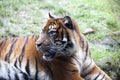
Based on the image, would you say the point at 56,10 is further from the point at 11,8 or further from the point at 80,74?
the point at 80,74

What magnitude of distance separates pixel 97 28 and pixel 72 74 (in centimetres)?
257

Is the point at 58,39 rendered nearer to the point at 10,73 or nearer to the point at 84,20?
the point at 10,73

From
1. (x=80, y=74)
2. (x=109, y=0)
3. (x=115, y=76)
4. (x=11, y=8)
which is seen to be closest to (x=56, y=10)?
(x=11, y=8)

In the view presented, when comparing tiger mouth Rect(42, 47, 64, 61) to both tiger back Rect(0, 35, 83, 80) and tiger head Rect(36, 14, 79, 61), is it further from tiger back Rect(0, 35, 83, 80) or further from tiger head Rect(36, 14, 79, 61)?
tiger back Rect(0, 35, 83, 80)

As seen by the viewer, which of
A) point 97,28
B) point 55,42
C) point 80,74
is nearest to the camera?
point 55,42

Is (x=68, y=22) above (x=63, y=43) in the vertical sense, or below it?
above

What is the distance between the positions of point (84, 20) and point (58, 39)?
8.91 feet

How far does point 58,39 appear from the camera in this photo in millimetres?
3500

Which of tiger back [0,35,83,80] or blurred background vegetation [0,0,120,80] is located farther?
blurred background vegetation [0,0,120,80]

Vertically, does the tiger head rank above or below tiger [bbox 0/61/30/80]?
above

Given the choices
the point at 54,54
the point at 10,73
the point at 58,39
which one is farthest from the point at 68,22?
the point at 10,73

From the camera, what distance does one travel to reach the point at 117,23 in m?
6.29

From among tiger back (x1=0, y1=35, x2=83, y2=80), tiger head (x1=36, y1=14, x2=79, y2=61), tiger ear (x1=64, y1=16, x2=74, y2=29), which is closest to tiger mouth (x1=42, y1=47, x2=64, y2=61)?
tiger head (x1=36, y1=14, x2=79, y2=61)

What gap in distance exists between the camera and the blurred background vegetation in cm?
501
